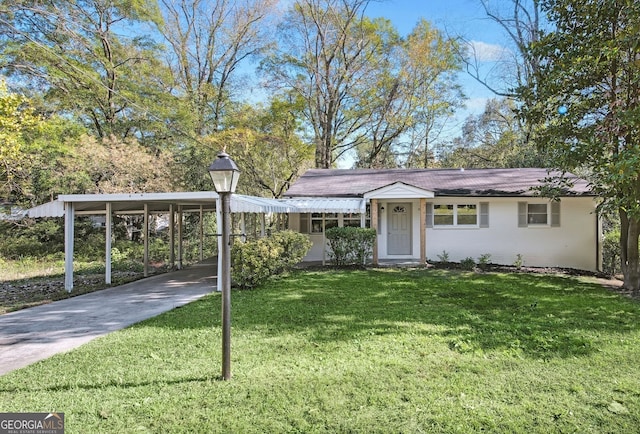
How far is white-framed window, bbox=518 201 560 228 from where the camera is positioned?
14.0 metres

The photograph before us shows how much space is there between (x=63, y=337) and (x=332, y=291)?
544cm

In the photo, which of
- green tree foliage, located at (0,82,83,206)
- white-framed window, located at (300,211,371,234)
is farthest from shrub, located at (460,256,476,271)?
green tree foliage, located at (0,82,83,206)

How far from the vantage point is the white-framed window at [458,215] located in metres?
14.3

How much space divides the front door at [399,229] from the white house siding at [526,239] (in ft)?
2.95

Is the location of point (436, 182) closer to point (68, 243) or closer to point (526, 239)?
point (526, 239)

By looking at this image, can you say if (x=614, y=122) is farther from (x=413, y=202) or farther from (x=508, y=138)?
(x=508, y=138)

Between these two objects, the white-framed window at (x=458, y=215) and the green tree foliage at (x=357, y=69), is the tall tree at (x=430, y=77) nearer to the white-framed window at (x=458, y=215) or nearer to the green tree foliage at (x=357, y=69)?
the green tree foliage at (x=357, y=69)

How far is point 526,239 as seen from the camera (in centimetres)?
1405

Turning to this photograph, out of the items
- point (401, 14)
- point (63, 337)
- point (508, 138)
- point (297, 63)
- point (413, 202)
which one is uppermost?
point (401, 14)

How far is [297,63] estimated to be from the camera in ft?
87.5

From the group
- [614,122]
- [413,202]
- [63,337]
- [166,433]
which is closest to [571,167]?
[614,122]

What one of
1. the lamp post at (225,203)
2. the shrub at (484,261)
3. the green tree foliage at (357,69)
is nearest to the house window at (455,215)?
the shrub at (484,261)

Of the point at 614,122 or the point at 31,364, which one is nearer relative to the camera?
the point at 31,364

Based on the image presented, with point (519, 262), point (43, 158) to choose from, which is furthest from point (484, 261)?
point (43, 158)
